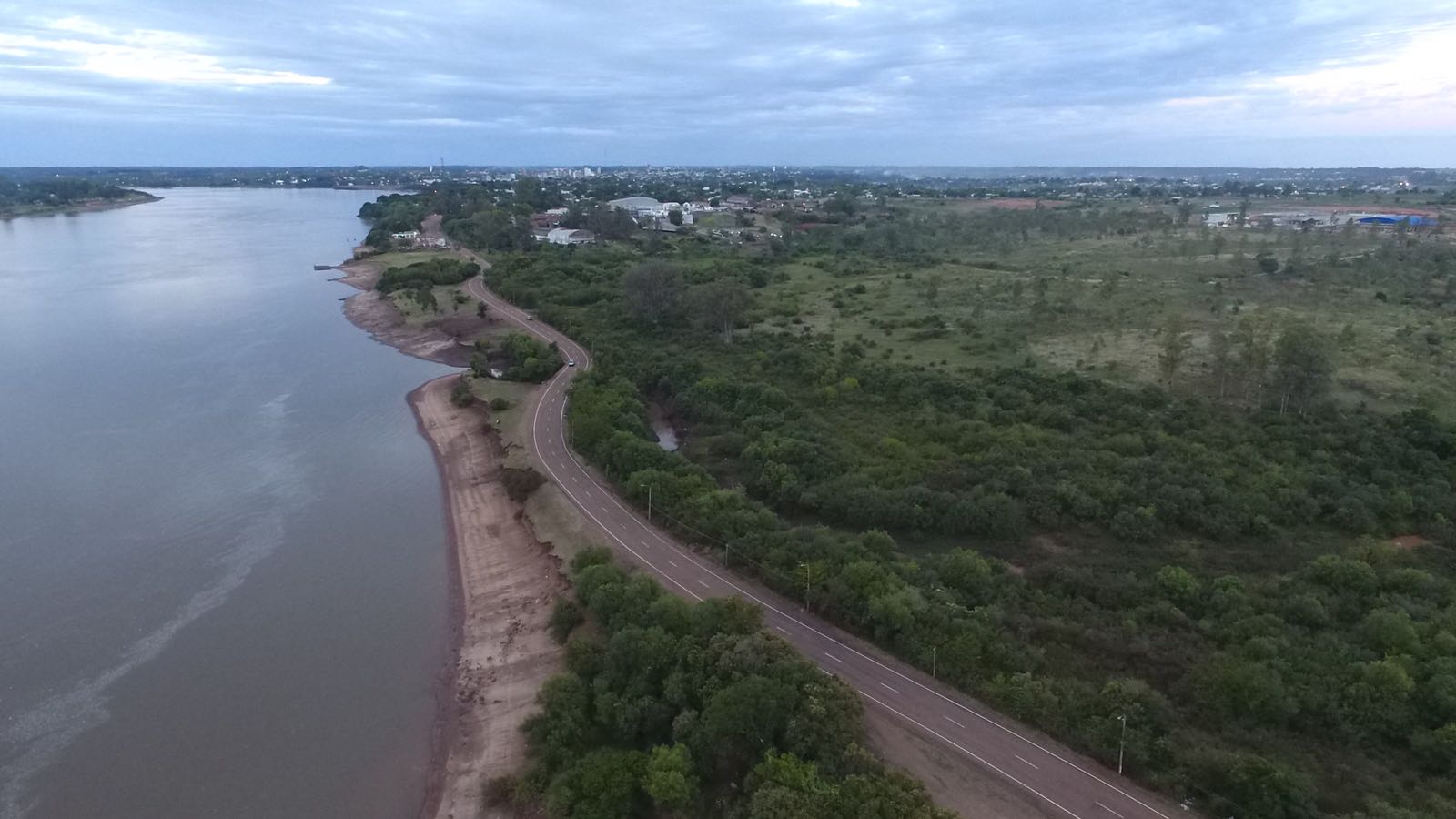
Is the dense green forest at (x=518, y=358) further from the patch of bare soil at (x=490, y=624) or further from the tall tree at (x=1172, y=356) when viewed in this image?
the tall tree at (x=1172, y=356)

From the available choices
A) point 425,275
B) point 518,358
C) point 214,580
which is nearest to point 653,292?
point 518,358

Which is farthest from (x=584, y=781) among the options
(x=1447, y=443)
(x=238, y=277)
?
(x=238, y=277)

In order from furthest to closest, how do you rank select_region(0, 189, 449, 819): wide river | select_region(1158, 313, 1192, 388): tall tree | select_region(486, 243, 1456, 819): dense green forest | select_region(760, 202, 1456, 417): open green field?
select_region(760, 202, 1456, 417): open green field
select_region(1158, 313, 1192, 388): tall tree
select_region(0, 189, 449, 819): wide river
select_region(486, 243, 1456, 819): dense green forest

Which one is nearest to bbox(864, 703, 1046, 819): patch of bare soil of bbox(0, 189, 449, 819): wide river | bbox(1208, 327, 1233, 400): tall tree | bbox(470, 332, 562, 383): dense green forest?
bbox(0, 189, 449, 819): wide river

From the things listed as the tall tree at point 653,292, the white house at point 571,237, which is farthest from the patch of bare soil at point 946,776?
the white house at point 571,237

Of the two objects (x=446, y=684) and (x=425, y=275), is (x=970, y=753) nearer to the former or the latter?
(x=446, y=684)

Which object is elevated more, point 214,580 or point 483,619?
point 214,580

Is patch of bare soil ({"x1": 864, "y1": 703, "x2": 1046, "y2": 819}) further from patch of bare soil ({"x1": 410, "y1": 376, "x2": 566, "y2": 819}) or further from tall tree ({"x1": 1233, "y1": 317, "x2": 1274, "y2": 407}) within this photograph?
tall tree ({"x1": 1233, "y1": 317, "x2": 1274, "y2": 407})
